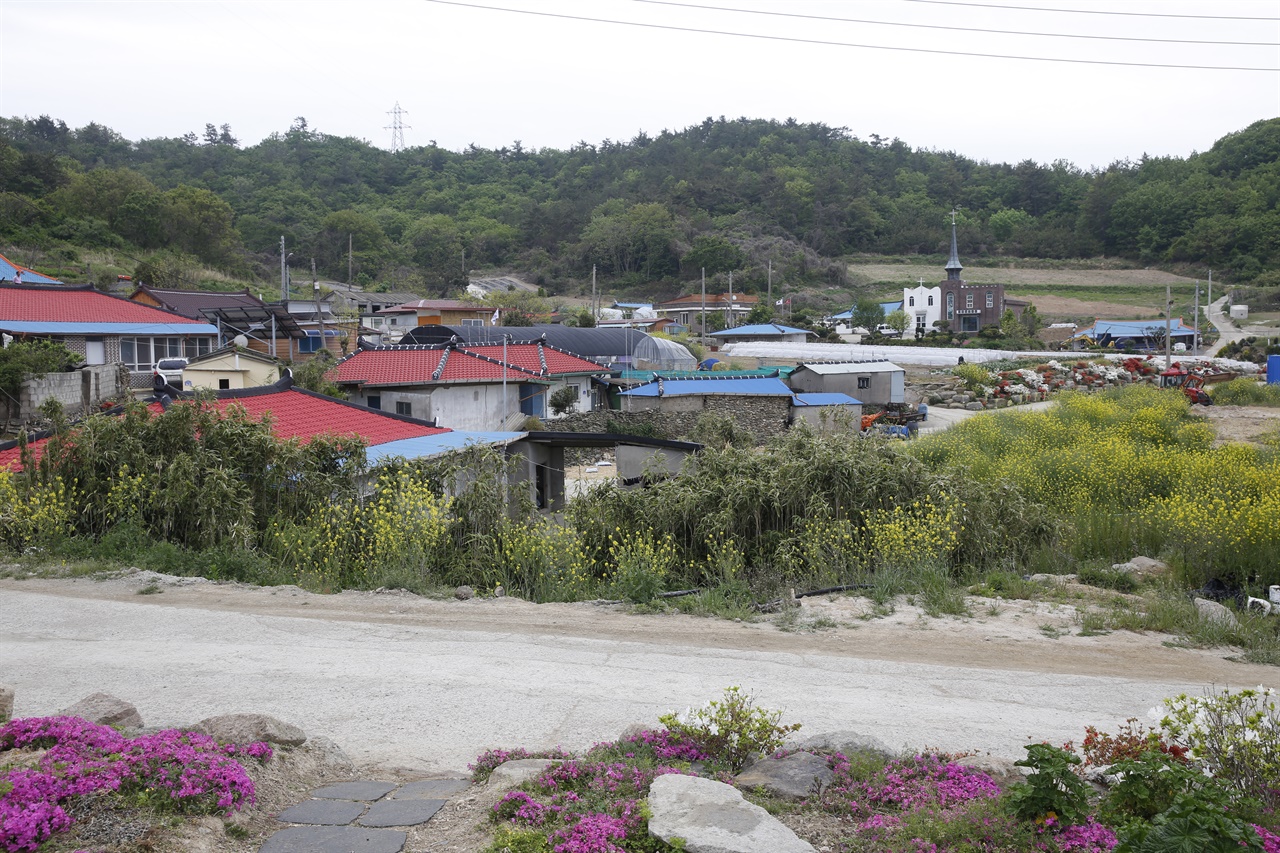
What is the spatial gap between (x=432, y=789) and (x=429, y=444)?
12.7 m

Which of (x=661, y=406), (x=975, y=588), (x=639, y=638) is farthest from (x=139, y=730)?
(x=661, y=406)

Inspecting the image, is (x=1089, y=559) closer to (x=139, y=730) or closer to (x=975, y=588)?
(x=975, y=588)

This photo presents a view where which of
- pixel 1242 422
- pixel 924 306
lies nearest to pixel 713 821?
pixel 1242 422

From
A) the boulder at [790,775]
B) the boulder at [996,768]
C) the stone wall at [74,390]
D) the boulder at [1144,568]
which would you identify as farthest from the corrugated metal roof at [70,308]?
the boulder at [996,768]

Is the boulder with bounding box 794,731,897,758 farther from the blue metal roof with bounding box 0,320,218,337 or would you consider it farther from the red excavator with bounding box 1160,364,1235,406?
the red excavator with bounding box 1160,364,1235,406

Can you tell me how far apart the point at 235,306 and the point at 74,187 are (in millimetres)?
32212

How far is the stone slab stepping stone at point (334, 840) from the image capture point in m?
4.43

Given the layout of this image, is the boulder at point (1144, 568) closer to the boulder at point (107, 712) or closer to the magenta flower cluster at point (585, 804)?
the magenta flower cluster at point (585, 804)

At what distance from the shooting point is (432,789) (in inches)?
206

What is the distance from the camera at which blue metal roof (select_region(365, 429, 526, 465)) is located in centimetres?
1605

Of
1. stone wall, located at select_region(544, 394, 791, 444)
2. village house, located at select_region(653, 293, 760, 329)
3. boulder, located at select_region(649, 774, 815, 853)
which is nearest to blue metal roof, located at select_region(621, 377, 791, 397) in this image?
stone wall, located at select_region(544, 394, 791, 444)

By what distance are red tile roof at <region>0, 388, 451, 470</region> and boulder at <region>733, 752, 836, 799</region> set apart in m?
12.8

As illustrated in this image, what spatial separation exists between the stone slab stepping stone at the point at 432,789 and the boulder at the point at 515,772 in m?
0.21

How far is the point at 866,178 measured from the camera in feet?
408
